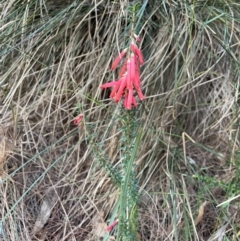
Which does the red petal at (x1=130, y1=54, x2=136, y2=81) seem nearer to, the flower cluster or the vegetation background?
the flower cluster

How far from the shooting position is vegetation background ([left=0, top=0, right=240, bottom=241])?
1.28m

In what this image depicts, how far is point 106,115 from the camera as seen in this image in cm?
138

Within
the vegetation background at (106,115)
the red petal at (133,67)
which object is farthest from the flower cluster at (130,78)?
the vegetation background at (106,115)

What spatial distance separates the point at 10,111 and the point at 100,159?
0.44 metres

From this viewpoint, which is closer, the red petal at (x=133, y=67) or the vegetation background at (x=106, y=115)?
the red petal at (x=133, y=67)

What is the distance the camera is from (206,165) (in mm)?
1404

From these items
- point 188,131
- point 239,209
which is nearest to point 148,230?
point 239,209

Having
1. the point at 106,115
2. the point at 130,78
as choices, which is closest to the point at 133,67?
the point at 130,78

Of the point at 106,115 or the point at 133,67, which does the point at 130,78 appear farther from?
the point at 106,115

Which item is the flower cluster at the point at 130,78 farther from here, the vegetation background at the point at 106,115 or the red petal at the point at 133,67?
the vegetation background at the point at 106,115

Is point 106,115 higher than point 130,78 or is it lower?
lower

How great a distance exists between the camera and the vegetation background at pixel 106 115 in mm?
1275

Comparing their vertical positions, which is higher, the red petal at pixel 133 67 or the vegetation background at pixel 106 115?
the red petal at pixel 133 67

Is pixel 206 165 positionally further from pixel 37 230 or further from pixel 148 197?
pixel 37 230
